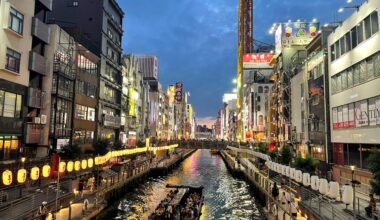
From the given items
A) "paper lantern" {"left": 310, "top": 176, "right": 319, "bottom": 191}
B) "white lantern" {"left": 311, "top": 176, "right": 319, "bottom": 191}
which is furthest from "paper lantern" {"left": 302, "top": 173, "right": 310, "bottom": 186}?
"white lantern" {"left": 311, "top": 176, "right": 319, "bottom": 191}

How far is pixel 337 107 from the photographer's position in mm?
43469

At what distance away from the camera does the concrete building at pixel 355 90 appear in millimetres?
33062

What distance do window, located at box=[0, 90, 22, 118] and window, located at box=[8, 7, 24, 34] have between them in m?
7.27

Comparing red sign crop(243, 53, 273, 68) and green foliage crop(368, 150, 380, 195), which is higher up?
red sign crop(243, 53, 273, 68)

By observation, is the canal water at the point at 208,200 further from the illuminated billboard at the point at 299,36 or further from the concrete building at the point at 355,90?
the illuminated billboard at the point at 299,36

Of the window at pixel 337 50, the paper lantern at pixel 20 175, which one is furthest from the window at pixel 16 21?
the window at pixel 337 50

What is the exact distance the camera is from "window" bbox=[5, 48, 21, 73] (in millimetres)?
36594

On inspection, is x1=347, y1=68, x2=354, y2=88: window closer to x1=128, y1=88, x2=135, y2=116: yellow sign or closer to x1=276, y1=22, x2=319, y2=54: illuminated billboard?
x1=276, y1=22, x2=319, y2=54: illuminated billboard

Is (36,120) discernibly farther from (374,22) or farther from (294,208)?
(374,22)

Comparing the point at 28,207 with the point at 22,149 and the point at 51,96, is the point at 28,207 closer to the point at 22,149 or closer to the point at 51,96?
the point at 22,149

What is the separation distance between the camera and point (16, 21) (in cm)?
3766

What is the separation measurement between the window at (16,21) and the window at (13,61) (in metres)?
2.53

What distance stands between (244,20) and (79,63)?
14133cm

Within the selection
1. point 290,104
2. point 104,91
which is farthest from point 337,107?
point 104,91
